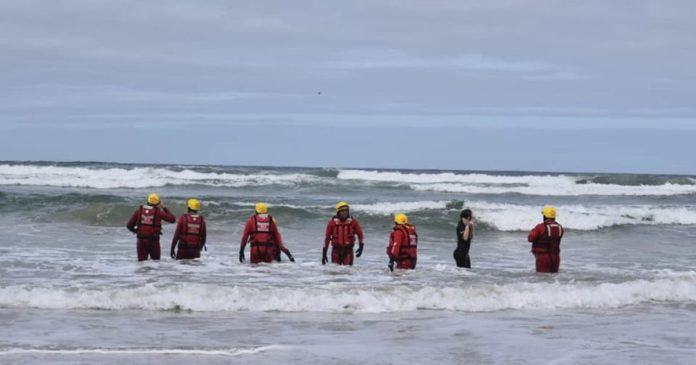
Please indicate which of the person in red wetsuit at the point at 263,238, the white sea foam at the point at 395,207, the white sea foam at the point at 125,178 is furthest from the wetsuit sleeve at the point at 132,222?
the white sea foam at the point at 125,178

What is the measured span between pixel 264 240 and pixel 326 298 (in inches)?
138

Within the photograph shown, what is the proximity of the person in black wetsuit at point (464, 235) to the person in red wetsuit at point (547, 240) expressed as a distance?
1.01 metres

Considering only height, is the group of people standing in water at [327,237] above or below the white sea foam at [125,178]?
below

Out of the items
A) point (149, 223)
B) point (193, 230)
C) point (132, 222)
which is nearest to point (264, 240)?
point (193, 230)

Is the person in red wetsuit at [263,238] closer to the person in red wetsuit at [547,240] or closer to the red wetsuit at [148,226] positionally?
the red wetsuit at [148,226]

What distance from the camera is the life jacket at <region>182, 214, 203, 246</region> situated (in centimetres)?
1612

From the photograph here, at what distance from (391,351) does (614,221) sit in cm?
2349

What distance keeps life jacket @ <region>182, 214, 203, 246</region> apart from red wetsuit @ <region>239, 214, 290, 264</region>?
32.0 inches

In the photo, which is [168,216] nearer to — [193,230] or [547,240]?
[193,230]

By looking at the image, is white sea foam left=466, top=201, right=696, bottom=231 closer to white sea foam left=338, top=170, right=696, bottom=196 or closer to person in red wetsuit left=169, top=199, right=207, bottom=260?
person in red wetsuit left=169, top=199, right=207, bottom=260

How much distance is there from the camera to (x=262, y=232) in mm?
16094

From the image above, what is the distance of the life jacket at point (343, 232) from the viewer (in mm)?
16109

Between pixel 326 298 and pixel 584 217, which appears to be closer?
pixel 326 298

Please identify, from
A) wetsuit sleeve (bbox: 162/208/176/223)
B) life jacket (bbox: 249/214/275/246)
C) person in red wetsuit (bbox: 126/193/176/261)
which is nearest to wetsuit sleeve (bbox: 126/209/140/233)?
person in red wetsuit (bbox: 126/193/176/261)
